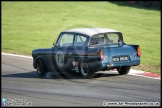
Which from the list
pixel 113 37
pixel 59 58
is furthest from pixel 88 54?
pixel 113 37

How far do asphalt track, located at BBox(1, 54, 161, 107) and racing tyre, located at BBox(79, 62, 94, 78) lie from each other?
7.4 inches

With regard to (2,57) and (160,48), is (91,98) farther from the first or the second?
(160,48)

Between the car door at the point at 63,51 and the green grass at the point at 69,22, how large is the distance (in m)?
4.20

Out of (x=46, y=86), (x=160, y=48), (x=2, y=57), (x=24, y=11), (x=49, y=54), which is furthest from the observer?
(x=24, y=11)

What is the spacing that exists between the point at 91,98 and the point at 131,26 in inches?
810

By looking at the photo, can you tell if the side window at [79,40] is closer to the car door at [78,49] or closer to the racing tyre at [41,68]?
the car door at [78,49]

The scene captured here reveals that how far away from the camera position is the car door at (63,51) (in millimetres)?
15422

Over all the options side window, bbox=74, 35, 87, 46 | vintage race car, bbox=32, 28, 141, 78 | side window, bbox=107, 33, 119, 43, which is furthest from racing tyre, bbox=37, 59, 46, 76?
side window, bbox=107, 33, 119, 43

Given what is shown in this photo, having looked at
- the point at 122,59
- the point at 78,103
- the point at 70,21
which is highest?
the point at 70,21

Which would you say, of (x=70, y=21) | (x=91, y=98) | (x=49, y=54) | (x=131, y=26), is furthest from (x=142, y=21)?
(x=91, y=98)

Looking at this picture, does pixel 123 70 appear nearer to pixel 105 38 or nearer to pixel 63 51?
pixel 105 38

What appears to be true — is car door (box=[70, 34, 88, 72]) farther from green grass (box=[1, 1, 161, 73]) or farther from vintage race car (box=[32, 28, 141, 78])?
green grass (box=[1, 1, 161, 73])

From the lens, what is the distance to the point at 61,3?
41.8 meters

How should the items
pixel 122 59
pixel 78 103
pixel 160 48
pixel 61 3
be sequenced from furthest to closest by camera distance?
pixel 61 3, pixel 160 48, pixel 122 59, pixel 78 103
